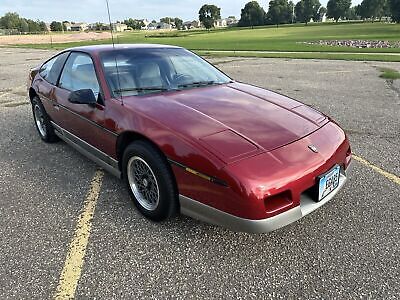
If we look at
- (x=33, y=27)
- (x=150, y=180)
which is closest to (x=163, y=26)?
(x=33, y=27)

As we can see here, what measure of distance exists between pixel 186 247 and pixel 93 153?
151 cm

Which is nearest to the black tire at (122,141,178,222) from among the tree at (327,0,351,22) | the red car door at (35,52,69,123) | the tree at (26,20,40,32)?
the red car door at (35,52,69,123)

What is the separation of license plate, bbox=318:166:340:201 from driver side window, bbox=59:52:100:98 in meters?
2.14

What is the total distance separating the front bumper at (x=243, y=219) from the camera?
86.5 inches

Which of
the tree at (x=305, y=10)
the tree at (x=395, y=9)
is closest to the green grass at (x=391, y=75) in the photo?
the tree at (x=395, y=9)

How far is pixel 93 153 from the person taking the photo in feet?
11.4

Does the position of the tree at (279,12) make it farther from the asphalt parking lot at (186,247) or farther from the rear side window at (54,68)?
the asphalt parking lot at (186,247)

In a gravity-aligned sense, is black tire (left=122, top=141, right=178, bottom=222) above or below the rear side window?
below

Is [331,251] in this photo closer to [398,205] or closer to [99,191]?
[398,205]

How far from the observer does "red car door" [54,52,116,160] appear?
3184 mm

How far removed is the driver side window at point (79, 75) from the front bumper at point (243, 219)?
1514 millimetres

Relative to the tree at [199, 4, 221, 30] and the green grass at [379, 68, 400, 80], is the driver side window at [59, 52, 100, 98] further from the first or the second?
the tree at [199, 4, 221, 30]

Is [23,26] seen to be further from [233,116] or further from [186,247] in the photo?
[186,247]

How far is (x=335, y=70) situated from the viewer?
12.1m
